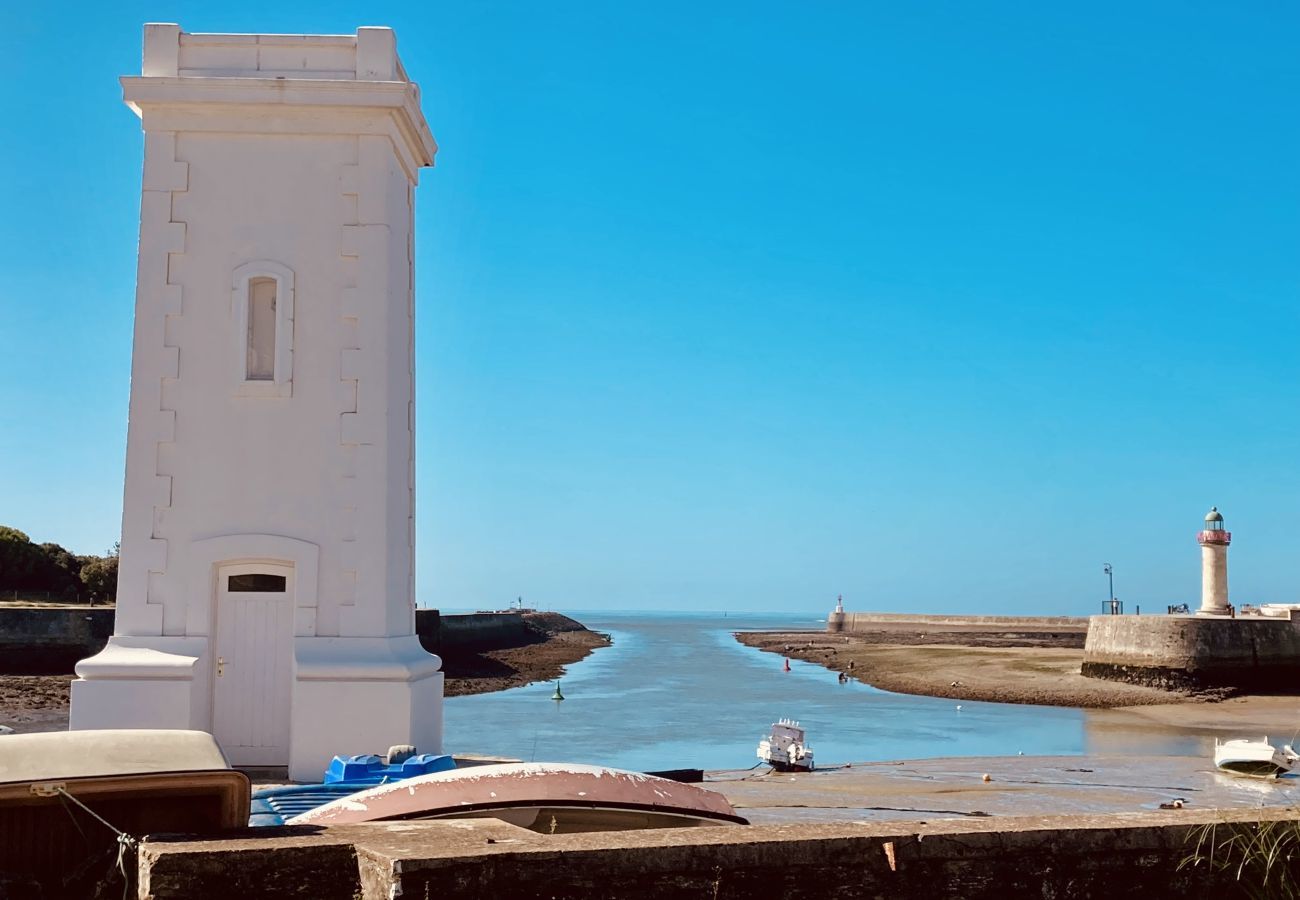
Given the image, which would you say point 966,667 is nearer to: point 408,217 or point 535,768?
point 408,217

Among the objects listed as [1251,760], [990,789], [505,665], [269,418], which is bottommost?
[505,665]

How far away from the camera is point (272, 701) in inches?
428

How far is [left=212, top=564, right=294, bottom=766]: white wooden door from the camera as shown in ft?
35.6

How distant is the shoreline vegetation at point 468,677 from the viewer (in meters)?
29.3

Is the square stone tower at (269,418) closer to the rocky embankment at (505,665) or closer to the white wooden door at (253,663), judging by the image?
the white wooden door at (253,663)

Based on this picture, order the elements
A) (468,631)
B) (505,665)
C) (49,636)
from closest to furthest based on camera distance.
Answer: (49,636) < (505,665) < (468,631)

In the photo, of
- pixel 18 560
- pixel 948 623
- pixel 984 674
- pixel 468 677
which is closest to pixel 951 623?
pixel 948 623

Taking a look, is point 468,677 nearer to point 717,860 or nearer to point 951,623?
point 717,860

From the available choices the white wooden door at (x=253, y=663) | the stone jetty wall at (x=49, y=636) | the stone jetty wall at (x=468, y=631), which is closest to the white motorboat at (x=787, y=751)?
the white wooden door at (x=253, y=663)

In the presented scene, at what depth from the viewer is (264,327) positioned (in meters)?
11.4

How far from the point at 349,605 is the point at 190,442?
84.1 inches

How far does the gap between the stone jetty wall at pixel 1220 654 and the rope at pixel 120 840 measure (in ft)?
146

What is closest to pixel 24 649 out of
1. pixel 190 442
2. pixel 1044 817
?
pixel 190 442

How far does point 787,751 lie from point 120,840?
16217 mm
